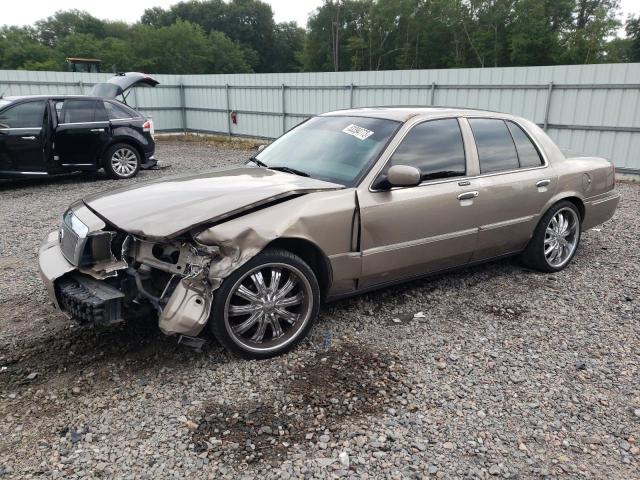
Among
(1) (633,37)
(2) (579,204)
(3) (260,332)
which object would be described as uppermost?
(1) (633,37)

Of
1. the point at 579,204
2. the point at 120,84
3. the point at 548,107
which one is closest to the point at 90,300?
the point at 579,204

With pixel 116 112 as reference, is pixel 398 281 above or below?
below

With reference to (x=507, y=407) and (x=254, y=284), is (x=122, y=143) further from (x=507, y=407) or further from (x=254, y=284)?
(x=507, y=407)

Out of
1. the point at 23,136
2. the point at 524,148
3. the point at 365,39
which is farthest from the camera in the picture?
the point at 365,39

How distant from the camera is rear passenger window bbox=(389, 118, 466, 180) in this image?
12.8 feet

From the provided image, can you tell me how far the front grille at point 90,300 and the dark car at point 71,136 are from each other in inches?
264

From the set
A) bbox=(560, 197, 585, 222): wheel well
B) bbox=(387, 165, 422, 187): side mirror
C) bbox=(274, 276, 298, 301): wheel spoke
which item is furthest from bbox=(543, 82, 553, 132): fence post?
bbox=(274, 276, 298, 301): wheel spoke

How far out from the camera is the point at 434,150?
411cm

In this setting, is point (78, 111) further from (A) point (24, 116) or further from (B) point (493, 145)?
(B) point (493, 145)

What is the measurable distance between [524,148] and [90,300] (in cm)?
400

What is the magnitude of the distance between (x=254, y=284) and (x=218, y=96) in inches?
662

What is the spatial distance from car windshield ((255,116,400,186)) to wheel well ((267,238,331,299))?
570 mm

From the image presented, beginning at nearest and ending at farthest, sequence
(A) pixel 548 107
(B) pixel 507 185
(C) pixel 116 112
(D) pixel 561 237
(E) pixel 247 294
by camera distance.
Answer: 1. (E) pixel 247 294
2. (B) pixel 507 185
3. (D) pixel 561 237
4. (C) pixel 116 112
5. (A) pixel 548 107

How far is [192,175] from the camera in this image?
400cm
